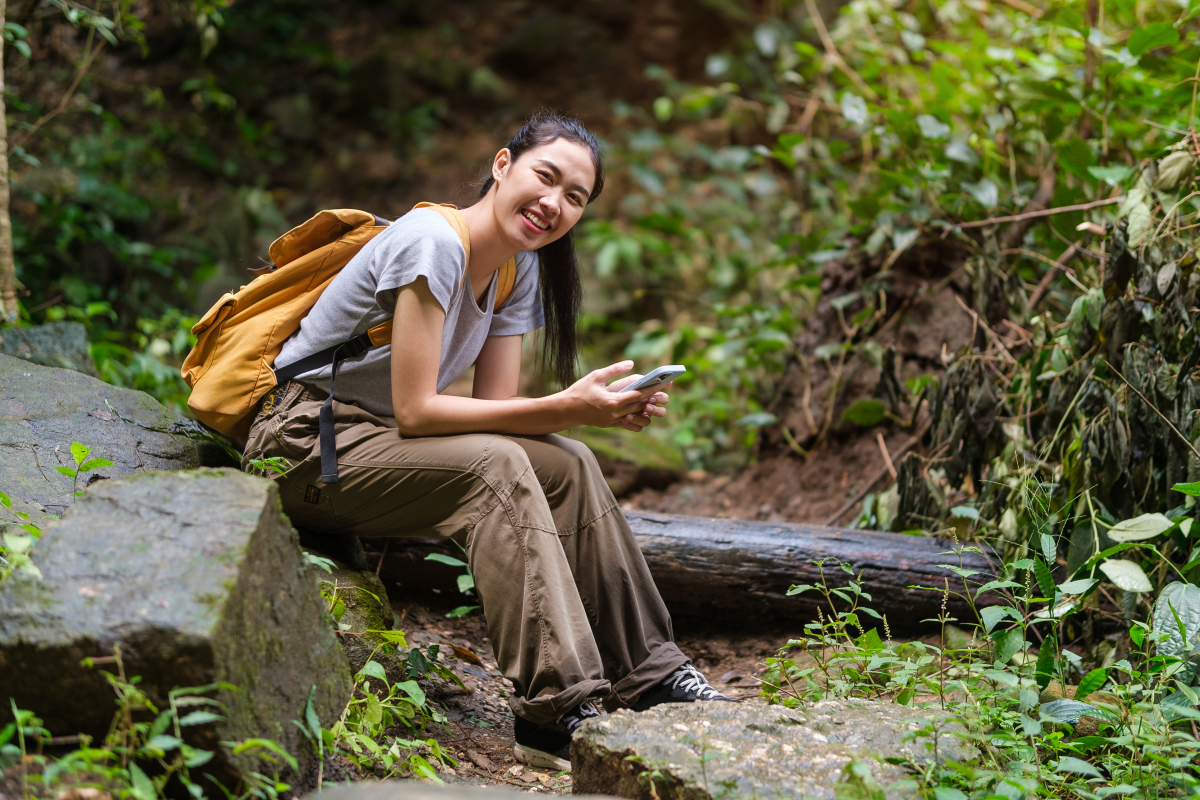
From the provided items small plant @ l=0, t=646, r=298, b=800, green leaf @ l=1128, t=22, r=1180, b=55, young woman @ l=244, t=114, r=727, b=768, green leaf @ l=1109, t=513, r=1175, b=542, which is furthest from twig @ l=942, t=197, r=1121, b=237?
small plant @ l=0, t=646, r=298, b=800

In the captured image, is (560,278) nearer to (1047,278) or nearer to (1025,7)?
(1047,278)

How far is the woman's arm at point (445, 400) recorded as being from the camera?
7.25 ft

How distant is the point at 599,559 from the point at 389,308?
2.83 feet

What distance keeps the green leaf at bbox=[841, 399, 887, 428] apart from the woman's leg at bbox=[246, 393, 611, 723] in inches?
89.9

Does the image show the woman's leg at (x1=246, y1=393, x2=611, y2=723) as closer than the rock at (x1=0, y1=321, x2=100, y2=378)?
Yes

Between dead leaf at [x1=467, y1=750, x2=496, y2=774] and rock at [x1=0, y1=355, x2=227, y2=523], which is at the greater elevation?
rock at [x1=0, y1=355, x2=227, y2=523]

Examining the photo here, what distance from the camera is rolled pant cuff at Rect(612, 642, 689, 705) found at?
2.32 metres

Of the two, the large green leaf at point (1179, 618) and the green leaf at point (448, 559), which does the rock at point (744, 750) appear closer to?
the large green leaf at point (1179, 618)

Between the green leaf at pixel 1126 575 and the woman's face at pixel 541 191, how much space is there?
1.69 metres

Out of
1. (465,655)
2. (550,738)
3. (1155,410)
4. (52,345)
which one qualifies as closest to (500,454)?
(550,738)

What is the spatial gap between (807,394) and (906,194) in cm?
108

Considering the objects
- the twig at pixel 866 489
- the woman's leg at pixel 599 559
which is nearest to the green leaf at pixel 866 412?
the twig at pixel 866 489

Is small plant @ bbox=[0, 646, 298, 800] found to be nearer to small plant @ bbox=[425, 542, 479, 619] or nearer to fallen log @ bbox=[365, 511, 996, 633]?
small plant @ bbox=[425, 542, 479, 619]

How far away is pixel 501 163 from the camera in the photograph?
2.52 metres
